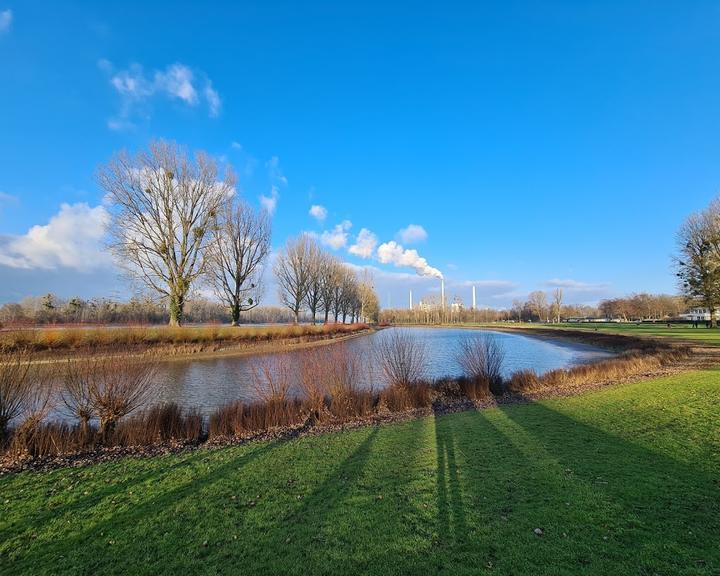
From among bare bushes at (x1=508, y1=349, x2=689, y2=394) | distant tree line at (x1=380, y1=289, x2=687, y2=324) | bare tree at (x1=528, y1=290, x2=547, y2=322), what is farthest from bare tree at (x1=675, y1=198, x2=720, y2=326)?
bare tree at (x1=528, y1=290, x2=547, y2=322)

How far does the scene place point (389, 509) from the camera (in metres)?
4.50

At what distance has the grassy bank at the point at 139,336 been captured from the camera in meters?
19.0

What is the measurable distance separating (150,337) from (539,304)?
134 metres

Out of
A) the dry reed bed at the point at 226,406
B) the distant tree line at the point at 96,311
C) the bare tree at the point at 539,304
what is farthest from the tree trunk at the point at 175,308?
the bare tree at the point at 539,304

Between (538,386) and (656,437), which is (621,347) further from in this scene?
(656,437)

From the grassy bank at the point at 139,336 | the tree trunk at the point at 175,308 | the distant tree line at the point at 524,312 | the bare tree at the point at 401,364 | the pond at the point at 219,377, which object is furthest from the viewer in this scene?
the distant tree line at the point at 524,312

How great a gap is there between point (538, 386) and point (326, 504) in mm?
12247

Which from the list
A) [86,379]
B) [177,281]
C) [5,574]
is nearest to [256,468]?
[5,574]

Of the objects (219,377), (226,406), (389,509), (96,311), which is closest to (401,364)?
(226,406)

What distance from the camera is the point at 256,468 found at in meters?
6.06

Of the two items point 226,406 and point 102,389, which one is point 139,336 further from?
point 102,389

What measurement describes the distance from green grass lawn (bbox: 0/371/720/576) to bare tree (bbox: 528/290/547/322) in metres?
134

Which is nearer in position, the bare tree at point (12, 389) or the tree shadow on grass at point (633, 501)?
the tree shadow on grass at point (633, 501)

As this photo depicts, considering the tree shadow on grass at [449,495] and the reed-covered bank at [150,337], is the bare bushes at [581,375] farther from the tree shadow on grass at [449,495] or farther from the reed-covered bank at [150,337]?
the reed-covered bank at [150,337]
